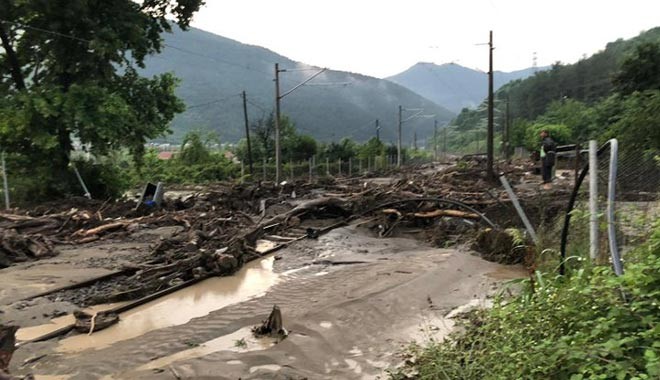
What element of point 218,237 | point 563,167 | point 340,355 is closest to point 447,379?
point 340,355

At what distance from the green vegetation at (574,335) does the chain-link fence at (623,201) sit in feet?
1.89

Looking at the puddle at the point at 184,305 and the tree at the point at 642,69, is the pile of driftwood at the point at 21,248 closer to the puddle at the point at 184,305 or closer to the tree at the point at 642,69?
the puddle at the point at 184,305

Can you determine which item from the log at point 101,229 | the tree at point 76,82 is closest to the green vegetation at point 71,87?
the tree at point 76,82

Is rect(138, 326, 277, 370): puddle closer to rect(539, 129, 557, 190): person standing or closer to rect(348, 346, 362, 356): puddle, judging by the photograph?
rect(348, 346, 362, 356): puddle

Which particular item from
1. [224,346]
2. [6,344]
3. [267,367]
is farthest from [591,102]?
[6,344]

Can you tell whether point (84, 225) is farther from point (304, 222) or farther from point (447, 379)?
point (447, 379)

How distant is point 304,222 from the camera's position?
17.2 m

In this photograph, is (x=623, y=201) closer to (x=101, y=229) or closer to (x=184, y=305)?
(x=184, y=305)

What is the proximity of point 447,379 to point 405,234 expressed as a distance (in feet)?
34.3

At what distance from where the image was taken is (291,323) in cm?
709

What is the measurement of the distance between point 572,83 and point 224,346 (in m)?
94.0

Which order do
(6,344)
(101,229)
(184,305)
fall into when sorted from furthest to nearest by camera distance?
(101,229), (184,305), (6,344)

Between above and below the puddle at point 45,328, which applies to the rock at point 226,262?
above

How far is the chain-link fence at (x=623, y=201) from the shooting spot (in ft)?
17.3
